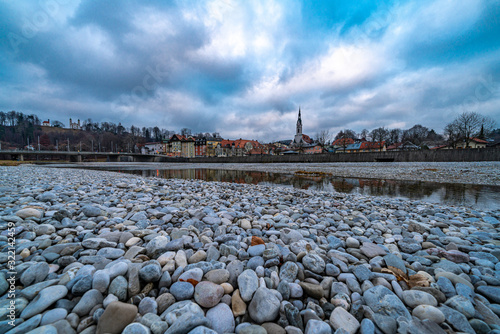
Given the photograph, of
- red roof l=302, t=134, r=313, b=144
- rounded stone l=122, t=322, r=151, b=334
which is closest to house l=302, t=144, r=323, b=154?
red roof l=302, t=134, r=313, b=144

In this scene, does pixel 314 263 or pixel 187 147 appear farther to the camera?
pixel 187 147

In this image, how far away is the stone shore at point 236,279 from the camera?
1.10 metres

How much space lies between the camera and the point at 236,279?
149cm

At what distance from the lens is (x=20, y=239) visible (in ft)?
6.18

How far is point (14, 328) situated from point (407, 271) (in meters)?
2.60

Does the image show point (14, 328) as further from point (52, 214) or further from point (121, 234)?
point (52, 214)

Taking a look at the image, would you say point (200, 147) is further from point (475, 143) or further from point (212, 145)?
point (475, 143)

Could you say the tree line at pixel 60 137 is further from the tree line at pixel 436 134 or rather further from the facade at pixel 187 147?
the tree line at pixel 436 134

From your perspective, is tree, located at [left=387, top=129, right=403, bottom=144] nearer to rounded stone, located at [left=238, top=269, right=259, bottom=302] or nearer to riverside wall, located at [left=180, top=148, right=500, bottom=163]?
riverside wall, located at [left=180, top=148, right=500, bottom=163]

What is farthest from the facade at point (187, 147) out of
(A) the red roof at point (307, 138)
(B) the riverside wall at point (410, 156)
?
(A) the red roof at point (307, 138)

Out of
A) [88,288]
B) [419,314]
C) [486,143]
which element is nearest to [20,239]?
[88,288]

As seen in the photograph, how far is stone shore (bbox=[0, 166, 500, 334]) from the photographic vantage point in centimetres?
110

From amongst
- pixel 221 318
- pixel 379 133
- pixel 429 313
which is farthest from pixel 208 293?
pixel 379 133

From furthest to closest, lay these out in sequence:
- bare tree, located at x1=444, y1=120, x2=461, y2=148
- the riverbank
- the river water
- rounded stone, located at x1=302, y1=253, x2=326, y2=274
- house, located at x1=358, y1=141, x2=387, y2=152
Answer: house, located at x1=358, y1=141, x2=387, y2=152 < bare tree, located at x1=444, y1=120, x2=461, y2=148 < the riverbank < the river water < rounded stone, located at x1=302, y1=253, x2=326, y2=274
